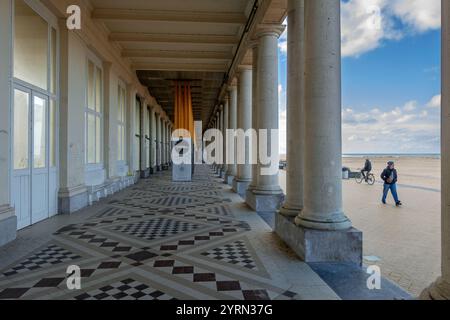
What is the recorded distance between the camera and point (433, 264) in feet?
14.8

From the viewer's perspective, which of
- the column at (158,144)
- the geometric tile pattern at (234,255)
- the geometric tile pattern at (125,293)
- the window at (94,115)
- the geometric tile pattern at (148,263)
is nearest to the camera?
the geometric tile pattern at (125,293)

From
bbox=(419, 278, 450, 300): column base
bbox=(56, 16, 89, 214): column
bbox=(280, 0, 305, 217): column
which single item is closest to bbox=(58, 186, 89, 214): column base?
bbox=(56, 16, 89, 214): column

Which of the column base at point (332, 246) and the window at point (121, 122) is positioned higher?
the window at point (121, 122)

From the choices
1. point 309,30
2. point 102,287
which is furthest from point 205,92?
point 102,287

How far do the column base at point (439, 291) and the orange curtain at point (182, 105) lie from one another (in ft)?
56.0

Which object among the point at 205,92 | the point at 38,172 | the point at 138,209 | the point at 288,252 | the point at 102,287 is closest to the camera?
the point at 102,287

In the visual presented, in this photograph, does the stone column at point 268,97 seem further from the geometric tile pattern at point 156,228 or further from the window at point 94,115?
the window at point 94,115

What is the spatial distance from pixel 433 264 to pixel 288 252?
206 cm

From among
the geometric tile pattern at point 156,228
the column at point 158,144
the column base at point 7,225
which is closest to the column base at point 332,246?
the geometric tile pattern at point 156,228

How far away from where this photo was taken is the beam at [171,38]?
11.6 meters

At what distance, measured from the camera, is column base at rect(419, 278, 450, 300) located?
2459 mm

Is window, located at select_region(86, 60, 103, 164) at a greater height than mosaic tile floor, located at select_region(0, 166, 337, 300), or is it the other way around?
window, located at select_region(86, 60, 103, 164)

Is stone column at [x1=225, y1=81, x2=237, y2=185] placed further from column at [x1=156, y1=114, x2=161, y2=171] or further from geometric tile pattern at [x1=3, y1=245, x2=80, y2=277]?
column at [x1=156, y1=114, x2=161, y2=171]
